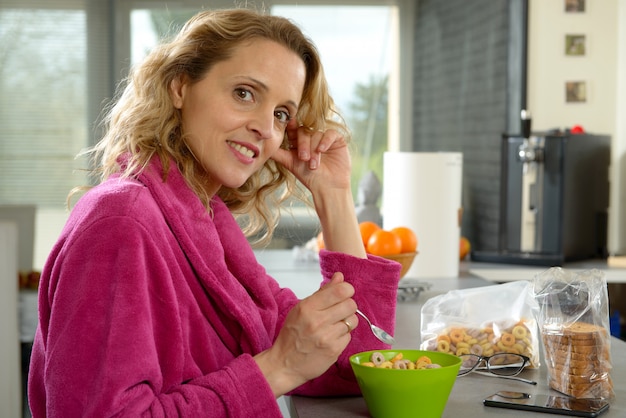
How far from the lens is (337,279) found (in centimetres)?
117

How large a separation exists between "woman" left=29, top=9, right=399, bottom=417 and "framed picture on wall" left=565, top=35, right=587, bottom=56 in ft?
5.65

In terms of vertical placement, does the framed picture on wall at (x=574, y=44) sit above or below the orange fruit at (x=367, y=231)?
above

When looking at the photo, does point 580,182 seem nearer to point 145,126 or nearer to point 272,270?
point 272,270

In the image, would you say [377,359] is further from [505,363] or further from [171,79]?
[171,79]

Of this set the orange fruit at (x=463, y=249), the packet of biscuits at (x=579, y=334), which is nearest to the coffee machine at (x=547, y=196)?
the orange fruit at (x=463, y=249)

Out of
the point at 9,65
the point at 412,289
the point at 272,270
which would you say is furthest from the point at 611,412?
the point at 9,65

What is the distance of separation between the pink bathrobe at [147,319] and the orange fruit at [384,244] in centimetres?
86

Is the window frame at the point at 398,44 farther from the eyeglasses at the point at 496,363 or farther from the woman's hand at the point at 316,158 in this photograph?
the eyeglasses at the point at 496,363

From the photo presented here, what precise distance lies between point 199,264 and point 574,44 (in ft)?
7.39

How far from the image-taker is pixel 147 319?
98cm

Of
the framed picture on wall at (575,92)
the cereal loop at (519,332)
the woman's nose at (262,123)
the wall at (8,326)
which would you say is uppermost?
the framed picture on wall at (575,92)

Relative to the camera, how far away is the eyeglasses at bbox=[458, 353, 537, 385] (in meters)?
1.32

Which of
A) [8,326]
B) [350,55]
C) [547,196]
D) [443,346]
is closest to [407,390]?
[443,346]

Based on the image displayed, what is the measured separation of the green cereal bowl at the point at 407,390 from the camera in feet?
3.46
